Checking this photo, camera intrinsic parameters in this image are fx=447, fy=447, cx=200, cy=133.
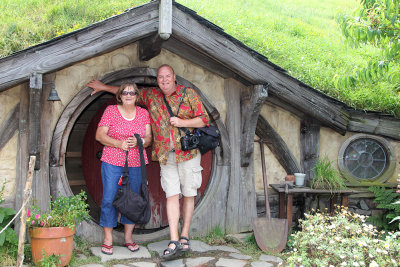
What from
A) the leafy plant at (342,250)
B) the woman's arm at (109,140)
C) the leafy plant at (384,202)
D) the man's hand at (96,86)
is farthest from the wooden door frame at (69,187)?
the leafy plant at (384,202)

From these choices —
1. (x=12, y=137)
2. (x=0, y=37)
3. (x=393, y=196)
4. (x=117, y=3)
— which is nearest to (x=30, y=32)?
(x=0, y=37)

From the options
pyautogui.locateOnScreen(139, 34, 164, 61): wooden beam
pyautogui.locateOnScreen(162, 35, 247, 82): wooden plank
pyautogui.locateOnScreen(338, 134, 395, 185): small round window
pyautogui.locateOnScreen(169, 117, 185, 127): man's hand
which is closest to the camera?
pyautogui.locateOnScreen(169, 117, 185, 127): man's hand

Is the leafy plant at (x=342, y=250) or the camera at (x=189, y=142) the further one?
the camera at (x=189, y=142)

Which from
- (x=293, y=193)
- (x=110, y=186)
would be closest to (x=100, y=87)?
(x=110, y=186)

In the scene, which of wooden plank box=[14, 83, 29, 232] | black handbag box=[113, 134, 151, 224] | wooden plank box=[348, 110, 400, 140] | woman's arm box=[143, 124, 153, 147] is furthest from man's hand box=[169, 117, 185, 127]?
wooden plank box=[348, 110, 400, 140]

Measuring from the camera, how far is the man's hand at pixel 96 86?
17.0 feet

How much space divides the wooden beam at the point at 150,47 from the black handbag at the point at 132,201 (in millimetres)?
1104

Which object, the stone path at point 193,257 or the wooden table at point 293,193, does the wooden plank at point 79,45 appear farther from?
the wooden table at point 293,193

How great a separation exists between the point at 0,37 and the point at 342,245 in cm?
510

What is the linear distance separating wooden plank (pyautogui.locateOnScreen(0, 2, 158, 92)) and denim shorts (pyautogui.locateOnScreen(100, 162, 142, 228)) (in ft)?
4.04

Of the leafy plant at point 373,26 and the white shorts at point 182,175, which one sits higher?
the leafy plant at point 373,26

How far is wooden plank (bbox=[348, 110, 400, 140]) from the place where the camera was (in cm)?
654

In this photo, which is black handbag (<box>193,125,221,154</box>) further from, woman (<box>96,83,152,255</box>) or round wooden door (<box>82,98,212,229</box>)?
round wooden door (<box>82,98,212,229</box>)

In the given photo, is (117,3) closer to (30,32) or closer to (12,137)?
(30,32)
